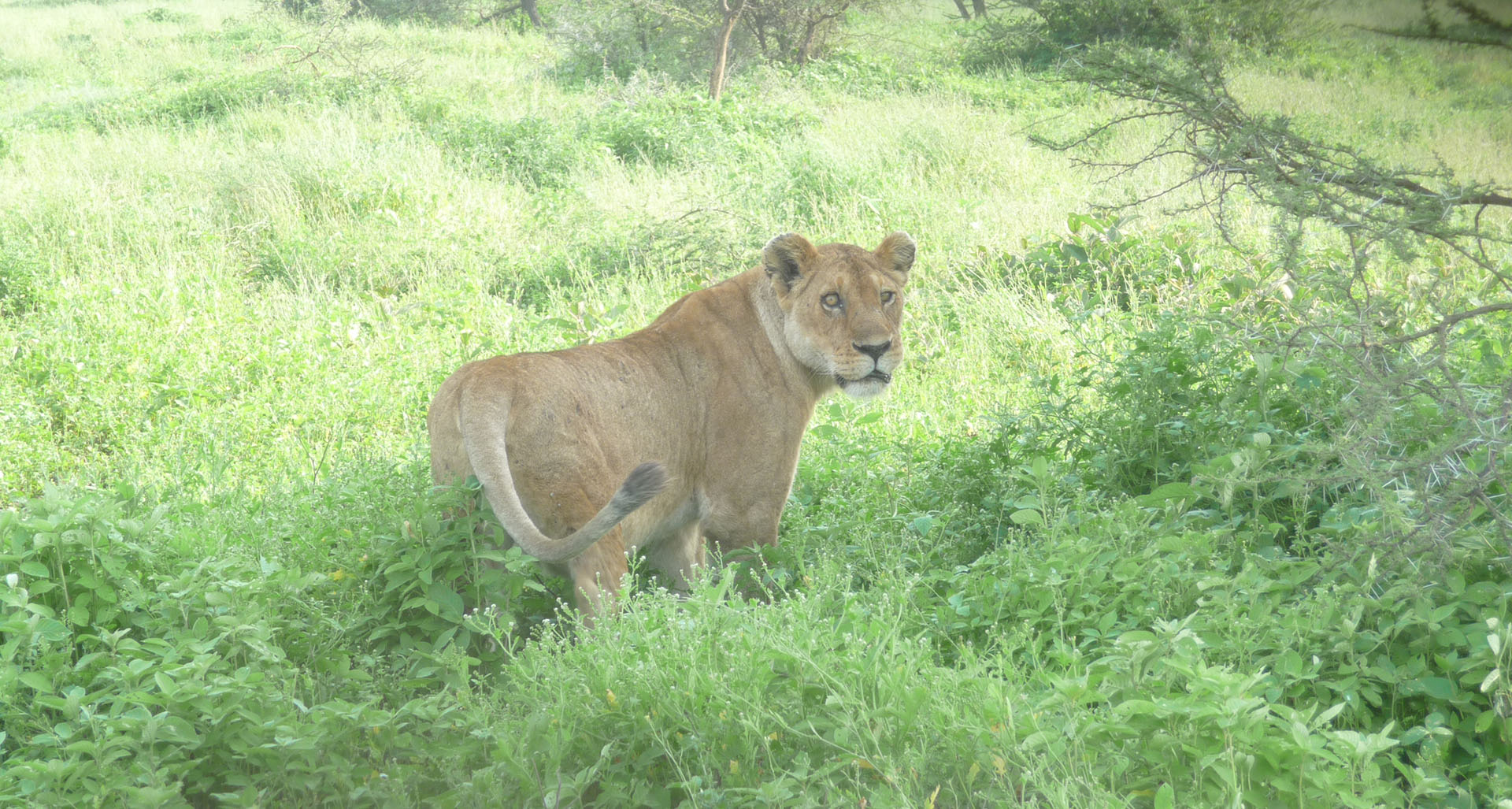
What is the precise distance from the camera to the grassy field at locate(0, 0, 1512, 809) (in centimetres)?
263

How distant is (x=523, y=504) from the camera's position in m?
3.72

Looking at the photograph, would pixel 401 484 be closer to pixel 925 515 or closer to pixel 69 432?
pixel 925 515

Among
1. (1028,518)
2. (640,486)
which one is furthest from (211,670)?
(1028,518)

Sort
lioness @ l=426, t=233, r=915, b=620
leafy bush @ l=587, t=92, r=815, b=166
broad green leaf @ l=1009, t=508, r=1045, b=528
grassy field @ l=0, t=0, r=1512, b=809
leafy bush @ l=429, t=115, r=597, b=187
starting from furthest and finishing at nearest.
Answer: leafy bush @ l=587, t=92, r=815, b=166 → leafy bush @ l=429, t=115, r=597, b=187 → lioness @ l=426, t=233, r=915, b=620 → broad green leaf @ l=1009, t=508, r=1045, b=528 → grassy field @ l=0, t=0, r=1512, b=809

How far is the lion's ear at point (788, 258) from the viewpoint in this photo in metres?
4.55

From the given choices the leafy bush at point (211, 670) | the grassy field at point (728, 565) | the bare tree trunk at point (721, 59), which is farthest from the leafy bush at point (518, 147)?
the leafy bush at point (211, 670)

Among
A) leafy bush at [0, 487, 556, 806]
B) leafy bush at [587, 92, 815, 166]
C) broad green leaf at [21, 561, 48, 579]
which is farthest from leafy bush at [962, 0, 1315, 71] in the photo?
leafy bush at [587, 92, 815, 166]

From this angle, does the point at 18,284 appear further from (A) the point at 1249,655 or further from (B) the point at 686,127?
(A) the point at 1249,655

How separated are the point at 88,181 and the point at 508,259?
13.6ft

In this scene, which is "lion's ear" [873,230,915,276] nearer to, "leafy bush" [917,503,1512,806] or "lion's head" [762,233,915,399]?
"lion's head" [762,233,915,399]

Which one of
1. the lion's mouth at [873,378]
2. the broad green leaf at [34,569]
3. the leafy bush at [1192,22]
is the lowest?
the broad green leaf at [34,569]

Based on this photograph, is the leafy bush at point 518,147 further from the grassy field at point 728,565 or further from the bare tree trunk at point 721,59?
the bare tree trunk at point 721,59

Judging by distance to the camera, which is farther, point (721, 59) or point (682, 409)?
point (721, 59)

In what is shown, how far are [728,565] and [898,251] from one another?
1800mm
